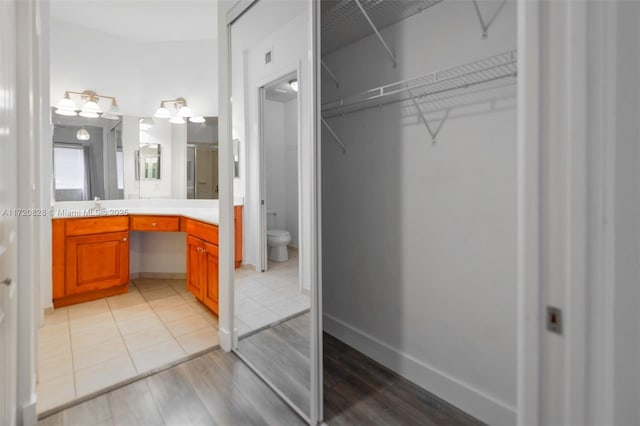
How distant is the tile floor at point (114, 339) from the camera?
1.88 m

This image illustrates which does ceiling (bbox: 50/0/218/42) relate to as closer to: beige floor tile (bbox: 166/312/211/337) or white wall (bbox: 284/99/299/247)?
white wall (bbox: 284/99/299/247)

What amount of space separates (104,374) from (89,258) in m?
1.48

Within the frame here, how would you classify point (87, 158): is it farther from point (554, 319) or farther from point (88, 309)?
point (554, 319)

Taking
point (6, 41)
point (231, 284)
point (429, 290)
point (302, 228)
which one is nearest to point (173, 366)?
point (231, 284)

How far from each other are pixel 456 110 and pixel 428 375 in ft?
4.70

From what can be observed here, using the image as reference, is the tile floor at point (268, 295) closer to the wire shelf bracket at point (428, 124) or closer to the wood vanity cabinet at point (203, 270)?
the wood vanity cabinet at point (203, 270)

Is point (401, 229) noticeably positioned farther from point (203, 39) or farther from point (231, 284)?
point (203, 39)

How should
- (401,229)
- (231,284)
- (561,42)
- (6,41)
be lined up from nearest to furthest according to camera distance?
(561,42) → (6,41) → (401,229) → (231,284)

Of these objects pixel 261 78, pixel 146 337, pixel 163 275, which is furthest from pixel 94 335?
pixel 261 78

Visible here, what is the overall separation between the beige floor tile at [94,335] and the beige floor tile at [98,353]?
43 mm

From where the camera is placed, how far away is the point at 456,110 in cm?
158

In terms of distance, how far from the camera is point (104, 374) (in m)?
1.93

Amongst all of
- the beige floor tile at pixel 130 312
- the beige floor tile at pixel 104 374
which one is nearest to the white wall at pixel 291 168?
the beige floor tile at pixel 104 374

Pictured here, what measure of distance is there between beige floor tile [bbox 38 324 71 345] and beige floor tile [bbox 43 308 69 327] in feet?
0.24
